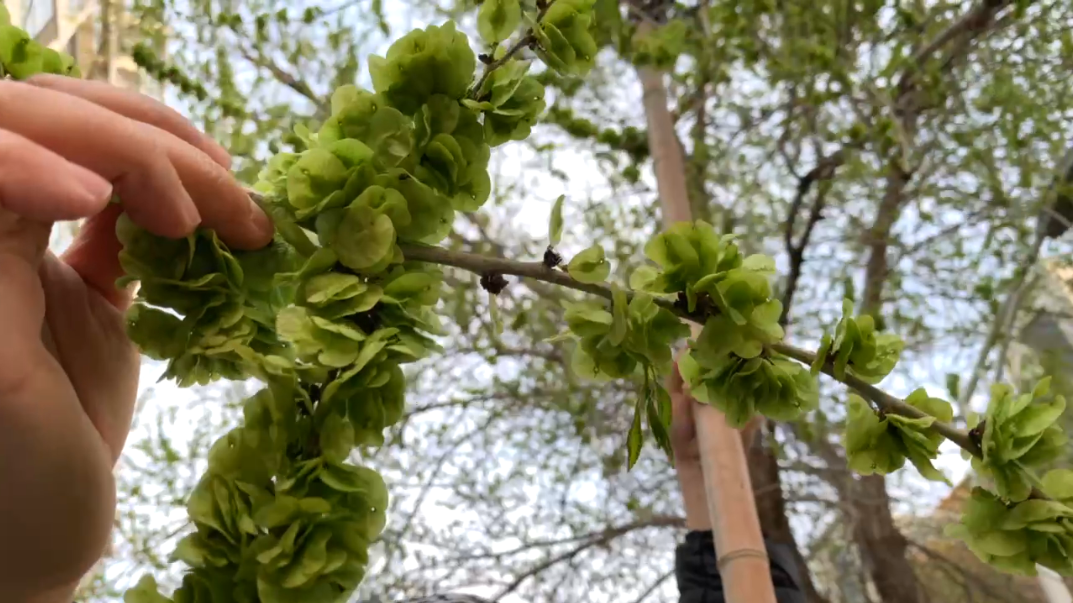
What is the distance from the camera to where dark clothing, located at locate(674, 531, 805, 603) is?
2.72ft

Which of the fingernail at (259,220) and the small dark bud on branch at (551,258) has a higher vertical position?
the fingernail at (259,220)

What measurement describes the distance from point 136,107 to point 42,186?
3.1 inches

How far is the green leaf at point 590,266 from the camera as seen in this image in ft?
0.99

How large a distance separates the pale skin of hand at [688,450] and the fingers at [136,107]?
453 mm

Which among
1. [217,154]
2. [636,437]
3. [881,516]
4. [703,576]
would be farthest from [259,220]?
[881,516]

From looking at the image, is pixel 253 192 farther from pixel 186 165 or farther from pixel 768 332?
pixel 768 332

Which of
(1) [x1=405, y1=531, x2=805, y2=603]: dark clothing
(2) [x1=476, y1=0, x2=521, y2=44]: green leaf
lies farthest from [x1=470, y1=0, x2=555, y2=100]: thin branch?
(1) [x1=405, y1=531, x2=805, y2=603]: dark clothing

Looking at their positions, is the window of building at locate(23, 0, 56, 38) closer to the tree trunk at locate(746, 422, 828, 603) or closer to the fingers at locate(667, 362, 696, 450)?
the fingers at locate(667, 362, 696, 450)

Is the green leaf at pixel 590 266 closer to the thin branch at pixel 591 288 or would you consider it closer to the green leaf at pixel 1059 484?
the thin branch at pixel 591 288

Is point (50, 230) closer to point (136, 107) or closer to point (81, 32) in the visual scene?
point (136, 107)

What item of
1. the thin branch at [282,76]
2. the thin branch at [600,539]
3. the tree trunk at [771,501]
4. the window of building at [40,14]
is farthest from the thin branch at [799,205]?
the window of building at [40,14]

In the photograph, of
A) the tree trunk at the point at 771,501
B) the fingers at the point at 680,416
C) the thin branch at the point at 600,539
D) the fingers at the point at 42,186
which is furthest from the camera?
the thin branch at the point at 600,539

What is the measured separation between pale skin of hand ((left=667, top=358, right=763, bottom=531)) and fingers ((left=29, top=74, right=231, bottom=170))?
45cm

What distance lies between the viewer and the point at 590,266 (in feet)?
0.99
